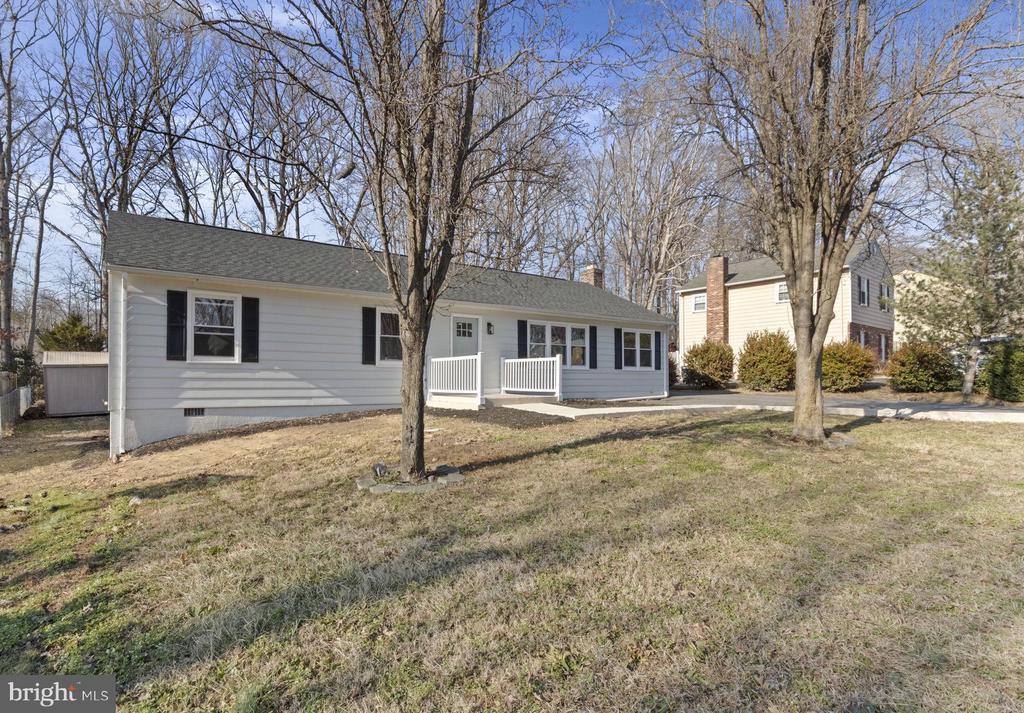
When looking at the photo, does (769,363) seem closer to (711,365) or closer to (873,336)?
(711,365)

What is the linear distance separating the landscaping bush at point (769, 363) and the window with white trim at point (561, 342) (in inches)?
270

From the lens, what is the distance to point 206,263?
9.95m

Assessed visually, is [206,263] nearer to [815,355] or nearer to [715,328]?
[815,355]

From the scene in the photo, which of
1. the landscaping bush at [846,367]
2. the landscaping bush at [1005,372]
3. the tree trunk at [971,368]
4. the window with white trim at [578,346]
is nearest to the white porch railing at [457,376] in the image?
the window with white trim at [578,346]

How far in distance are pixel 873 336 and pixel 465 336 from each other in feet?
65.3

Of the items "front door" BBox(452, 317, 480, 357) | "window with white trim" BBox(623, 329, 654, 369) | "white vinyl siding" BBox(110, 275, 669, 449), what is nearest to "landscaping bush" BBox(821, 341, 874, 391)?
"window with white trim" BBox(623, 329, 654, 369)

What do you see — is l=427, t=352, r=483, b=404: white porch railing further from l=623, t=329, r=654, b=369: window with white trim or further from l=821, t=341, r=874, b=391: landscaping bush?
l=821, t=341, r=874, b=391: landscaping bush

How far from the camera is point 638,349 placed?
16.8 m

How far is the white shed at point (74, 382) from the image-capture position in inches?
568

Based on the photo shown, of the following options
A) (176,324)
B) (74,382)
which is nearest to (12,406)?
(74,382)

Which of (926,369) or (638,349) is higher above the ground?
(638,349)

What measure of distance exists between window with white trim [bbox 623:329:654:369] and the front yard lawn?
10200mm

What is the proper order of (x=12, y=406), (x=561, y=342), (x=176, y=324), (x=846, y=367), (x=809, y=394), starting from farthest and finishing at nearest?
(x=846, y=367) < (x=561, y=342) < (x=12, y=406) < (x=176, y=324) < (x=809, y=394)
